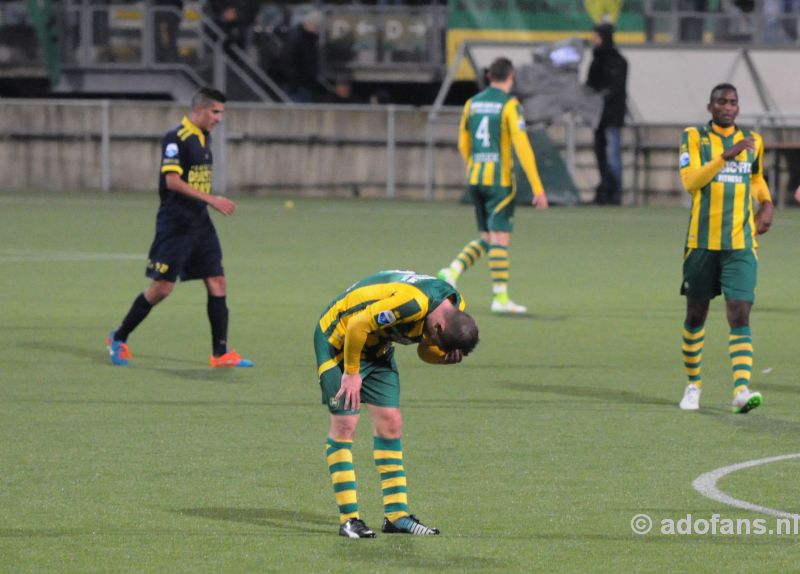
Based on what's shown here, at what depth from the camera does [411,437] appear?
10.4m

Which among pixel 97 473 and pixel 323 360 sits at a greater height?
pixel 323 360

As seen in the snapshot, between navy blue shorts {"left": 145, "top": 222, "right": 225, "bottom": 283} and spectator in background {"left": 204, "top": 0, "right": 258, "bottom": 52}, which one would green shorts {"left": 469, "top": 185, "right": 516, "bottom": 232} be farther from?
spectator in background {"left": 204, "top": 0, "right": 258, "bottom": 52}

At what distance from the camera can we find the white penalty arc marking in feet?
27.4

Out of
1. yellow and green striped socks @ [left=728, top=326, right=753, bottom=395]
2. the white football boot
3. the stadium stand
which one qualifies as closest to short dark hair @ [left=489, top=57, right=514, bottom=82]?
the white football boot

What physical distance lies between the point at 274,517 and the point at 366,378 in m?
0.83

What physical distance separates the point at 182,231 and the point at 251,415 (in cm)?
231

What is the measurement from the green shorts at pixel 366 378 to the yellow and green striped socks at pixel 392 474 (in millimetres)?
165

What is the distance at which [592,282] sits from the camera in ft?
64.6

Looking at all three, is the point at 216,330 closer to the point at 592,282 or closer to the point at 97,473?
the point at 97,473

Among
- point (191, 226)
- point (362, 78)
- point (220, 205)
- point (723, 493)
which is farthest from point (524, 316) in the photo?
point (362, 78)

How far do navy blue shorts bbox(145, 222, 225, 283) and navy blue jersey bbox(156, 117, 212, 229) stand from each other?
0.23 ft

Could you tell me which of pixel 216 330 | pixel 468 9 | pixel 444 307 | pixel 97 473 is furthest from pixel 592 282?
pixel 468 9

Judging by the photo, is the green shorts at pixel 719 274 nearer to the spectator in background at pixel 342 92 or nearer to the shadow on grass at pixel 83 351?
the shadow on grass at pixel 83 351

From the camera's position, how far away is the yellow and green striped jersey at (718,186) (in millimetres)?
11125
